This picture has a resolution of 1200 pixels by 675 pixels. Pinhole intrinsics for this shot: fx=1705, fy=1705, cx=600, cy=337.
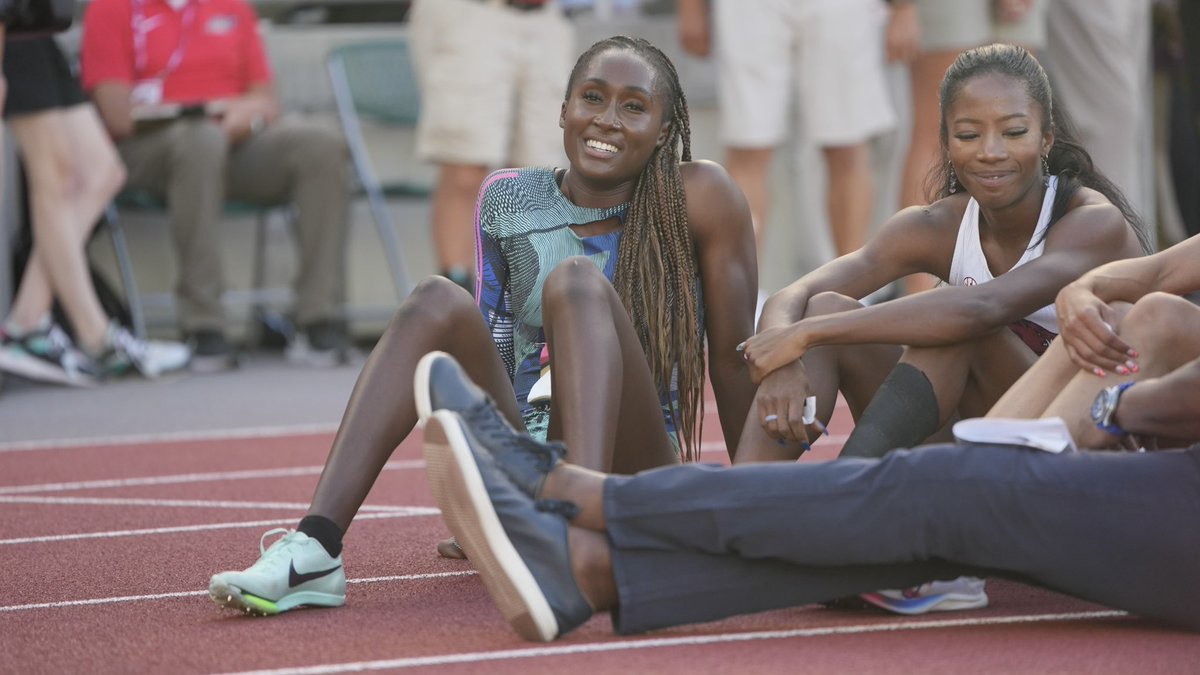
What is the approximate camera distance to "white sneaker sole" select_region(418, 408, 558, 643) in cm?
272

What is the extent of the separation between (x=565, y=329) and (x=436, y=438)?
436mm

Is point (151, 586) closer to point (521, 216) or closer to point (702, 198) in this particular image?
point (521, 216)

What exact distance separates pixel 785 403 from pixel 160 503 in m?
2.21

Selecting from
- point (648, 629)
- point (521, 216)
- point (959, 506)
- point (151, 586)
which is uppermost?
point (521, 216)

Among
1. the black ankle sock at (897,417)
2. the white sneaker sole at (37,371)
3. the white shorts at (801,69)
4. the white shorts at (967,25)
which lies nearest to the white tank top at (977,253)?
the black ankle sock at (897,417)

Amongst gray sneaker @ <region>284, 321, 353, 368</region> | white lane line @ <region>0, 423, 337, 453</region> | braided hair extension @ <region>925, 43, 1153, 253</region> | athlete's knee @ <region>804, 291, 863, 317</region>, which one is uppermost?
braided hair extension @ <region>925, 43, 1153, 253</region>

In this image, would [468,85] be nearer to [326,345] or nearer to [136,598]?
[326,345]

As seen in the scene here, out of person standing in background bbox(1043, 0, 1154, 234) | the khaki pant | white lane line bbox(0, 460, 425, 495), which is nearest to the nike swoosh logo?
white lane line bbox(0, 460, 425, 495)

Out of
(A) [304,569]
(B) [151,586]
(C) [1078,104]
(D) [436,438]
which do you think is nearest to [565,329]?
(D) [436,438]

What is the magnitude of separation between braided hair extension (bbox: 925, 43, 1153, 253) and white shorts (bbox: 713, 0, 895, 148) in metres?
3.60

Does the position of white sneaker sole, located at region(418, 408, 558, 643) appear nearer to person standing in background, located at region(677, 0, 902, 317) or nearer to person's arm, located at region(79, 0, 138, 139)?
person standing in background, located at region(677, 0, 902, 317)

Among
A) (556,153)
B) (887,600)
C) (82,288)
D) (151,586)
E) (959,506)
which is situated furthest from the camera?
(556,153)

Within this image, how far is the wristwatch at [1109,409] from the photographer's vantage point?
9.50ft

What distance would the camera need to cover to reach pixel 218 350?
7.51m
